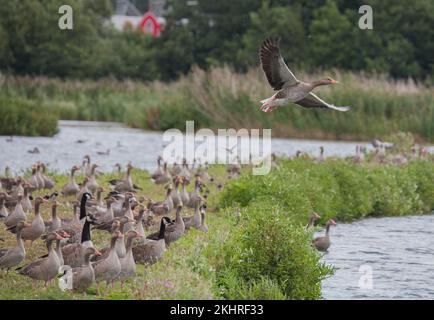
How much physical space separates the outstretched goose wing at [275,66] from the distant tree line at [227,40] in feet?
132

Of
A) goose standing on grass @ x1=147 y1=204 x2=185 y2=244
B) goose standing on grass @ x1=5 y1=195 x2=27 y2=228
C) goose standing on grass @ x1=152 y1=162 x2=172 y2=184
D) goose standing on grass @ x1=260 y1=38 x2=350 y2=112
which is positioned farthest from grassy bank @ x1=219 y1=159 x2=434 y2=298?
goose standing on grass @ x1=5 y1=195 x2=27 y2=228

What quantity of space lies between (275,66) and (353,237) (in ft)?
18.8

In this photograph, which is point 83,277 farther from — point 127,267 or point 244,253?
point 244,253

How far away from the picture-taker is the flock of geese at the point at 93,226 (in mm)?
12109

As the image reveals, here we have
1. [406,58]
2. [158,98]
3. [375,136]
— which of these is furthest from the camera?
[406,58]

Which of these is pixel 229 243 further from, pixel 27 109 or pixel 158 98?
pixel 158 98

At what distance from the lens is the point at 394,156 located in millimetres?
27500

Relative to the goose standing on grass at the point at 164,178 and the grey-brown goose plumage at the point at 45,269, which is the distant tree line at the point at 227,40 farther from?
the grey-brown goose plumage at the point at 45,269

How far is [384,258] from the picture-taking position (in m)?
Answer: 17.9

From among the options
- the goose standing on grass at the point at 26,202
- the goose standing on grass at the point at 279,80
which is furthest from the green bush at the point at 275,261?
the goose standing on grass at the point at 26,202

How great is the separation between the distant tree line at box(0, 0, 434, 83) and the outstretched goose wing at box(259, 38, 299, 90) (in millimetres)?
40304

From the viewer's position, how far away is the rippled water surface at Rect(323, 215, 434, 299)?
14.8 metres
